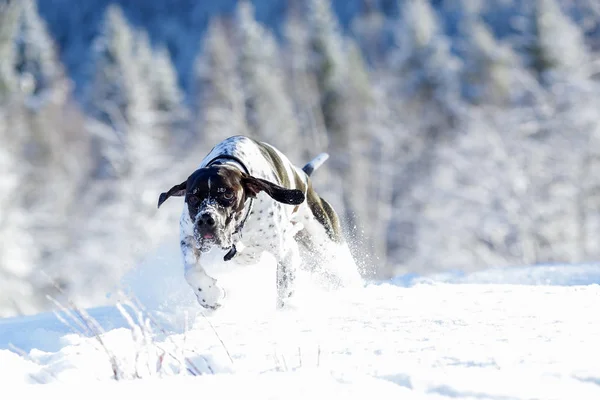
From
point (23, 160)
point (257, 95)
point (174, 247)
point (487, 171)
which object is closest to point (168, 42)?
point (23, 160)

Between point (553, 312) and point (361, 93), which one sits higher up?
point (361, 93)

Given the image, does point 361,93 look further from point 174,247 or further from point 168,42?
point 168,42

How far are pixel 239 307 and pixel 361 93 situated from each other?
23.0 metres

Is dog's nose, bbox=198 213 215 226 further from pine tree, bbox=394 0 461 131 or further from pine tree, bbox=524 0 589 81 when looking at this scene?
pine tree, bbox=394 0 461 131

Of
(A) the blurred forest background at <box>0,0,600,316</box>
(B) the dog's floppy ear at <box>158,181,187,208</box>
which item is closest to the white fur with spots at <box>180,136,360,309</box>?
(B) the dog's floppy ear at <box>158,181,187,208</box>

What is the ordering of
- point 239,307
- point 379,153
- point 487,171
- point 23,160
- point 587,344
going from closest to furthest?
point 587,344 → point 239,307 → point 487,171 → point 379,153 → point 23,160

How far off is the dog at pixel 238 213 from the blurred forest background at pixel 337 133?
1510 cm

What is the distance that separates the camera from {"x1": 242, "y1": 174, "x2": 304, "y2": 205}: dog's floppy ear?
4094 millimetres

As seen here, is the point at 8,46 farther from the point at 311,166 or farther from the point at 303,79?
the point at 311,166

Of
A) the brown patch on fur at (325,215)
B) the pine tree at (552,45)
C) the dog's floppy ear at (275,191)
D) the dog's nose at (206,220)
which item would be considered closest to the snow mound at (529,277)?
the brown patch on fur at (325,215)

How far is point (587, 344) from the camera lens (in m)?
2.69

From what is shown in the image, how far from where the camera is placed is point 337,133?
88.7ft

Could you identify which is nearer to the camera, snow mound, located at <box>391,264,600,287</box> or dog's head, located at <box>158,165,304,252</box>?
dog's head, located at <box>158,165,304,252</box>

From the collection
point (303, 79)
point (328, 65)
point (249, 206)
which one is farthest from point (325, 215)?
point (328, 65)
